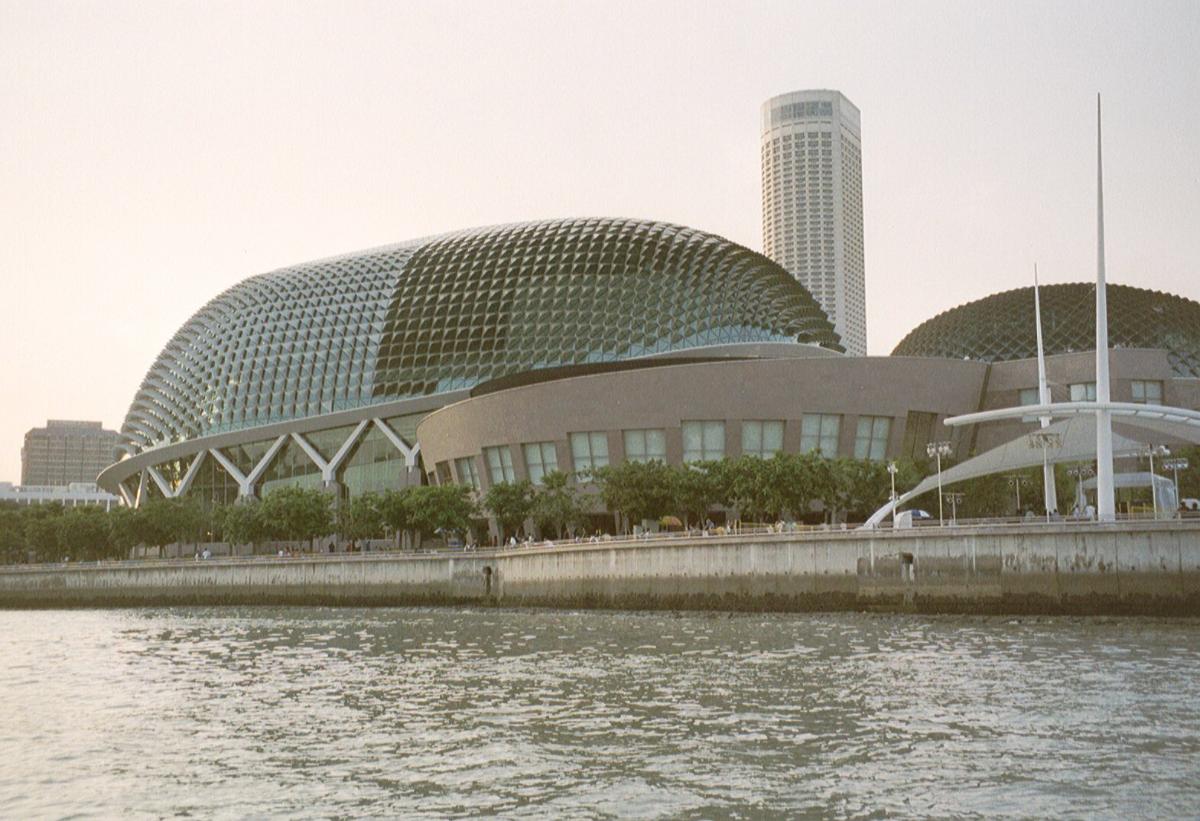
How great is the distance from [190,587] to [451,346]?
40236 mm

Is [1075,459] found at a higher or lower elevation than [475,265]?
lower

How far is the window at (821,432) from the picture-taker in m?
93.0

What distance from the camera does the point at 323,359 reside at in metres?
133

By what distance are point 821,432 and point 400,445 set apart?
46.7 metres

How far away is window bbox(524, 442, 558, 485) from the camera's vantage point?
324ft

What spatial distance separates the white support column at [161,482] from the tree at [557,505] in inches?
2628

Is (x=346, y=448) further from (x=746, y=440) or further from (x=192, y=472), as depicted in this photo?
(x=746, y=440)

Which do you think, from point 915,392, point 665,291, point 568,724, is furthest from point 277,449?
point 568,724

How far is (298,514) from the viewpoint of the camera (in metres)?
103

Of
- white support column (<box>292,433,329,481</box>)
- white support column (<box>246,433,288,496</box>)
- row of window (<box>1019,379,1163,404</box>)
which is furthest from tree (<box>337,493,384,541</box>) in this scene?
row of window (<box>1019,379,1163,404</box>)

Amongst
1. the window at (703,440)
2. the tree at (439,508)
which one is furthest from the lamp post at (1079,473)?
the tree at (439,508)

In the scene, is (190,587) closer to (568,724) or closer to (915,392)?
(915,392)

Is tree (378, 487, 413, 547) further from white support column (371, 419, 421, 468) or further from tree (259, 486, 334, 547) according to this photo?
white support column (371, 419, 421, 468)

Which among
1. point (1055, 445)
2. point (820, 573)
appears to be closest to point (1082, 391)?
point (1055, 445)
